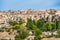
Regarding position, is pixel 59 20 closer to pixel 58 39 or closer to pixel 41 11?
pixel 58 39

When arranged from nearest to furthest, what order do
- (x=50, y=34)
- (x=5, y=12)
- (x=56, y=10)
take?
(x=50, y=34), (x=56, y=10), (x=5, y=12)

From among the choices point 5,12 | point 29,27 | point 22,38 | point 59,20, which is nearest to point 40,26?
point 29,27

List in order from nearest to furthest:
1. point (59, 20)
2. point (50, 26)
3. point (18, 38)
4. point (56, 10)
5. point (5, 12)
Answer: point (18, 38)
point (50, 26)
point (59, 20)
point (56, 10)
point (5, 12)

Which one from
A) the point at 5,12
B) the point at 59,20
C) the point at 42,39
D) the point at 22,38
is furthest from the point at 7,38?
the point at 5,12

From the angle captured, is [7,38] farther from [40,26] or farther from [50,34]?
[40,26]

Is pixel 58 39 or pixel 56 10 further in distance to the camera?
pixel 56 10

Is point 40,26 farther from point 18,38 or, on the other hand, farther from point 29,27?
point 18,38

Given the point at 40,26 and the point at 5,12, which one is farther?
the point at 5,12

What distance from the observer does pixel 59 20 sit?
90125mm

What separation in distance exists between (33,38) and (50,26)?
18.7m

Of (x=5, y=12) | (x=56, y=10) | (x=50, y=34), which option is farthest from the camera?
(x=5, y=12)

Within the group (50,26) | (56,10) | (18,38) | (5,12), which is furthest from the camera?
(5,12)

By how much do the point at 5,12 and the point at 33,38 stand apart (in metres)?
71.2

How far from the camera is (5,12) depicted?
133 meters
